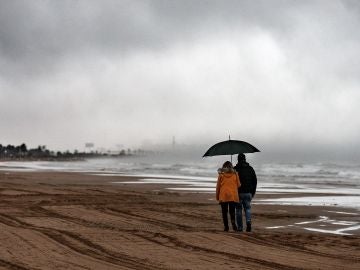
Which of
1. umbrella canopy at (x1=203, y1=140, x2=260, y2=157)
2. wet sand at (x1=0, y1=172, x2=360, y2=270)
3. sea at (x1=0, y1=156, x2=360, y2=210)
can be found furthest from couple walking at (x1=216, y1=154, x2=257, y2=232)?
sea at (x1=0, y1=156, x2=360, y2=210)

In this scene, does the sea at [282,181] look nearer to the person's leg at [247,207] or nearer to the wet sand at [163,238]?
the wet sand at [163,238]

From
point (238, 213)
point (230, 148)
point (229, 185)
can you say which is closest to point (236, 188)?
point (229, 185)

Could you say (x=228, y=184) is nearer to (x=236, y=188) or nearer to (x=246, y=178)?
(x=236, y=188)

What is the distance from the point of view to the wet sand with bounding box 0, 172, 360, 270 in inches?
345

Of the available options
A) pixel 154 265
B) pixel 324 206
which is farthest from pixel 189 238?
pixel 324 206

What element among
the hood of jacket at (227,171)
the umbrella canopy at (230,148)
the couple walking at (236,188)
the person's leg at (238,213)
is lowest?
the person's leg at (238,213)

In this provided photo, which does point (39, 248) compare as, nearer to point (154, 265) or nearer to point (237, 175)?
point (154, 265)

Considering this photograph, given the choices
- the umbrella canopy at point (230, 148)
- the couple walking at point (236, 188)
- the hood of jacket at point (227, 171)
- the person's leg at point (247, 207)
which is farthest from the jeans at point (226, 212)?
the umbrella canopy at point (230, 148)

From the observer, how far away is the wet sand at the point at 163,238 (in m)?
8.77

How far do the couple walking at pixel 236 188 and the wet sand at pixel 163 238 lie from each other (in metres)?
0.50

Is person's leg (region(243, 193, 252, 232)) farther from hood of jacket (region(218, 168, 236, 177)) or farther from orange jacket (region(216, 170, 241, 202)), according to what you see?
hood of jacket (region(218, 168, 236, 177))

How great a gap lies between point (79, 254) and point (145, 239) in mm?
2050

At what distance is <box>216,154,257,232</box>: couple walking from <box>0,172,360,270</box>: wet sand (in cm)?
50

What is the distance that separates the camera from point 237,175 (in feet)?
40.6
